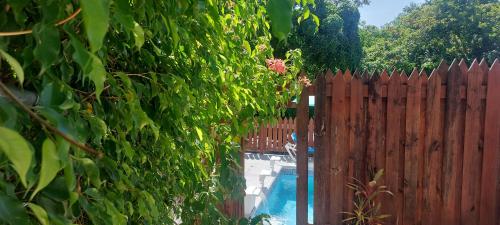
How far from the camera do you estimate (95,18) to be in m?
0.34

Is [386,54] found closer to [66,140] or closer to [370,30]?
[370,30]

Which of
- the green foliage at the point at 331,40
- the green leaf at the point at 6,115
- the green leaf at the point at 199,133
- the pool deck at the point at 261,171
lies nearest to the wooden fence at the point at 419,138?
the green leaf at the point at 199,133

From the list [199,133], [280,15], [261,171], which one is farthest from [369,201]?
[261,171]

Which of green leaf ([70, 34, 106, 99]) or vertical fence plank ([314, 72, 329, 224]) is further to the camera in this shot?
vertical fence plank ([314, 72, 329, 224])

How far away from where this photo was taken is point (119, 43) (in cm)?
105

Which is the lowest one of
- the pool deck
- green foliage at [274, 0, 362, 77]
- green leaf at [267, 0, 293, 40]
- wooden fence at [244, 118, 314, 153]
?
the pool deck

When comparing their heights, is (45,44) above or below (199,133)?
above

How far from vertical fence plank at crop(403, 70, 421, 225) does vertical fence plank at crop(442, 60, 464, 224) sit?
0.22 metres

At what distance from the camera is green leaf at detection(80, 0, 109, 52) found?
34cm

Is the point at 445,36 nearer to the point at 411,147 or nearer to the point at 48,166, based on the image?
the point at 411,147

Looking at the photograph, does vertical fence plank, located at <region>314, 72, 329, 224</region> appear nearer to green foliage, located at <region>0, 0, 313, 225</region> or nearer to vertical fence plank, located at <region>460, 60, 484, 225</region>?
green foliage, located at <region>0, 0, 313, 225</region>

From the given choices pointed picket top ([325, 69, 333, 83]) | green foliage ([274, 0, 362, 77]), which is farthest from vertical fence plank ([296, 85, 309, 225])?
green foliage ([274, 0, 362, 77])

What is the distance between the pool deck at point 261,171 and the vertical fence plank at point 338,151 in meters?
1.83

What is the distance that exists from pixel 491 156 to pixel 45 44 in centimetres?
327
